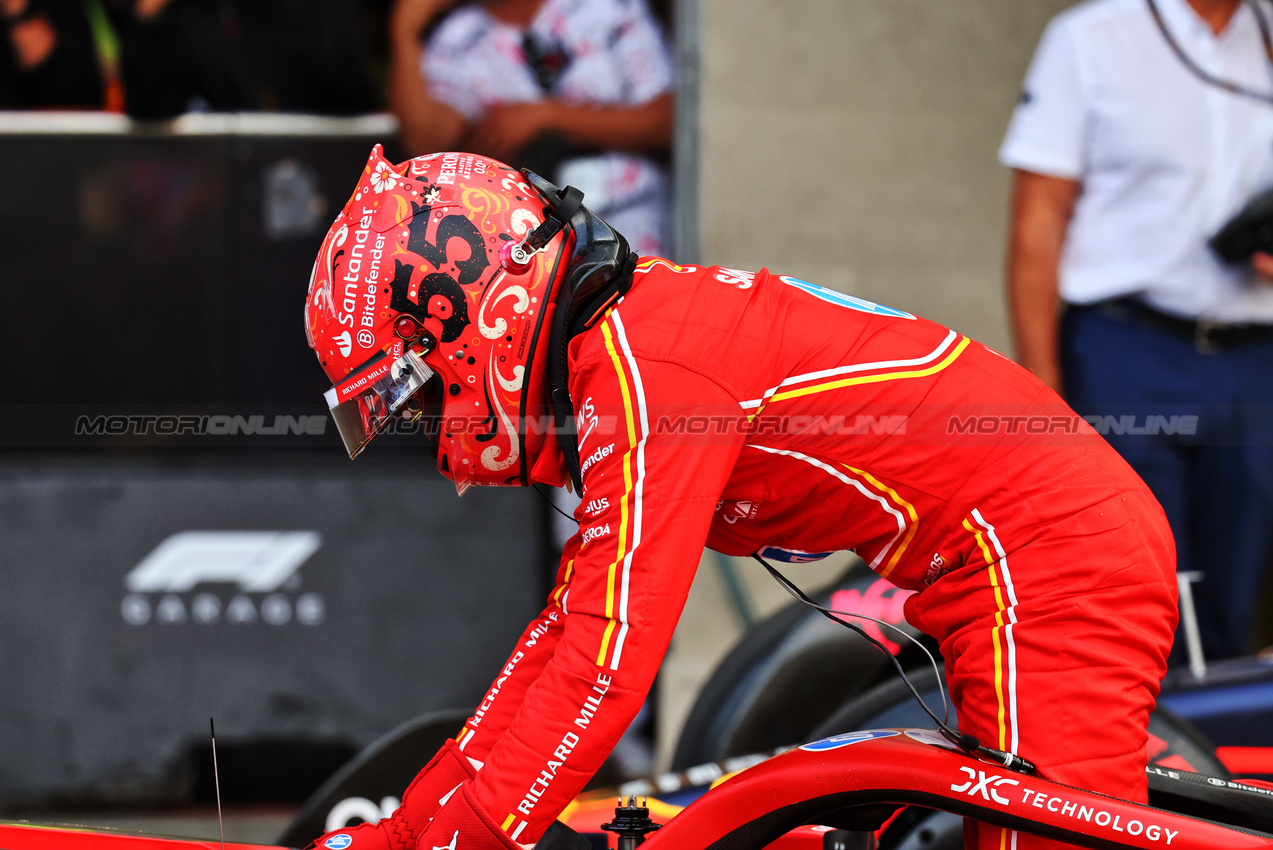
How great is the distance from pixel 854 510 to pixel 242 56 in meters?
2.94

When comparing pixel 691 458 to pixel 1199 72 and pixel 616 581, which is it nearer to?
pixel 616 581

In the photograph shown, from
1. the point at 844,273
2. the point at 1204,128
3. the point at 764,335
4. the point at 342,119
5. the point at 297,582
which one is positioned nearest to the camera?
the point at 764,335

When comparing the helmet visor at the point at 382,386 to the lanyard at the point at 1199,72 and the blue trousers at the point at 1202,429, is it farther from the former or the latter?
the lanyard at the point at 1199,72

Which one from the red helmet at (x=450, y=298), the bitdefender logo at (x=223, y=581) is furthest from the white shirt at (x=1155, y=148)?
the bitdefender logo at (x=223, y=581)

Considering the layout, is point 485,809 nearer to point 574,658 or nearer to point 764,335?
point 574,658

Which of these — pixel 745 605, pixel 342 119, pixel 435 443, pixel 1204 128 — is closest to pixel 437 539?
pixel 745 605

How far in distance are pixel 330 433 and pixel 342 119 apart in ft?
3.17

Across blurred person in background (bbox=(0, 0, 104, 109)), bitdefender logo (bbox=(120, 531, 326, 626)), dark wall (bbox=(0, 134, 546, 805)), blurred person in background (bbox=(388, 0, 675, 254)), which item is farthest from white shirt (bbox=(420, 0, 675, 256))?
bitdefender logo (bbox=(120, 531, 326, 626))

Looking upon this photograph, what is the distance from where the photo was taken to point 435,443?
5.07 ft

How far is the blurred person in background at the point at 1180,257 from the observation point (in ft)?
8.27

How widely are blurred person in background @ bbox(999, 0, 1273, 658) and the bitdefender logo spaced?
219cm

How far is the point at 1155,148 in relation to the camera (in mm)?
2539

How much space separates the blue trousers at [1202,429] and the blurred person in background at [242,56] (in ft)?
7.57

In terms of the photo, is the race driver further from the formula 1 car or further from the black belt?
the black belt
